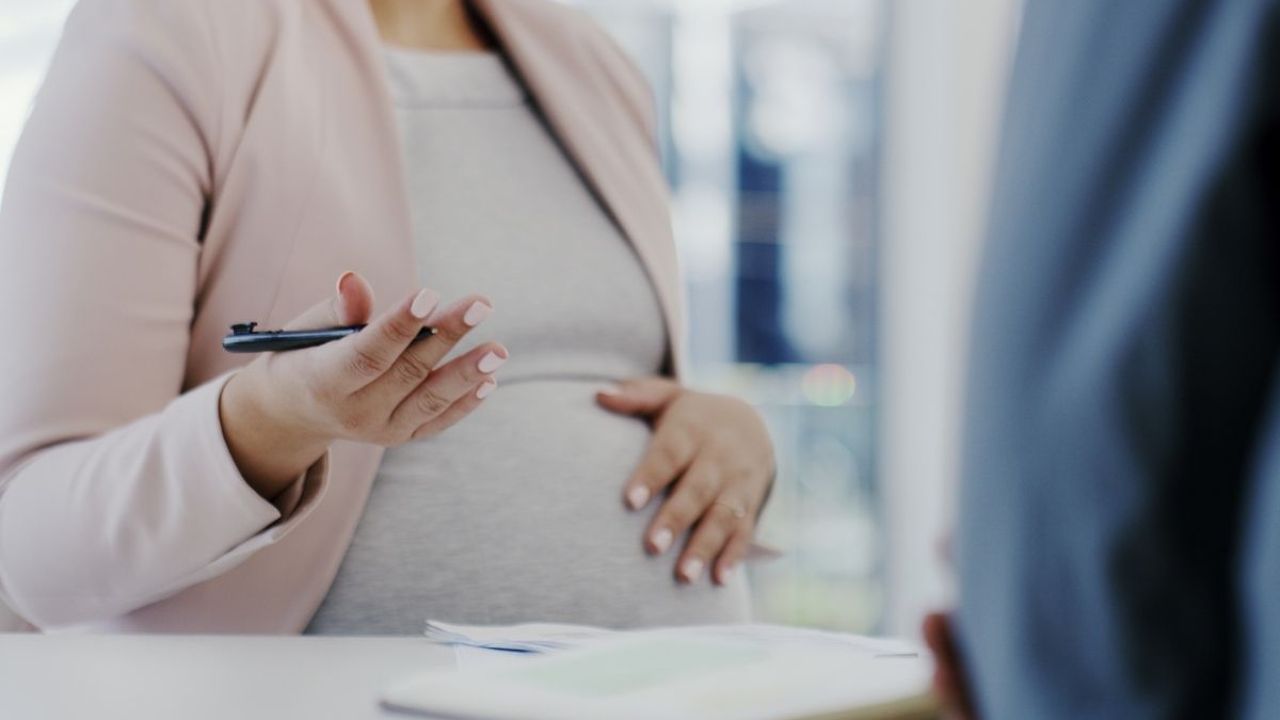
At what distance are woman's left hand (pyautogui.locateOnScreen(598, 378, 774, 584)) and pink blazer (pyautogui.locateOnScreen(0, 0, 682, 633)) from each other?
21cm

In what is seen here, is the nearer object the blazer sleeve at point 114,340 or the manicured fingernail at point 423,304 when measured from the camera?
the manicured fingernail at point 423,304

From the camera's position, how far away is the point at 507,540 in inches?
35.0

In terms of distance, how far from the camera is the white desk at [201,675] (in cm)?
53

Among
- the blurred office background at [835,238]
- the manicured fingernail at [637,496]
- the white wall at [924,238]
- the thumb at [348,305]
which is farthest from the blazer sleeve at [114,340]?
the white wall at [924,238]

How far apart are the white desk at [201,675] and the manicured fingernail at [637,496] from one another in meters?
0.23

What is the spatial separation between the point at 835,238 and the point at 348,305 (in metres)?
2.29

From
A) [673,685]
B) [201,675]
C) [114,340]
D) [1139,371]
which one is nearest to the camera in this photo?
[1139,371]

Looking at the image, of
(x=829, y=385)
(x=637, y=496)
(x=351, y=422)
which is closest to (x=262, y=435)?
(x=351, y=422)

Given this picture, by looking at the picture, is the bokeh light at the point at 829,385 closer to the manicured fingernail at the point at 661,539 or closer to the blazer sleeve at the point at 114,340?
the manicured fingernail at the point at 661,539

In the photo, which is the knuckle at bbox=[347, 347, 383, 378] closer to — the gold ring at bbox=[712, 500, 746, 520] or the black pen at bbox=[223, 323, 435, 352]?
the black pen at bbox=[223, 323, 435, 352]

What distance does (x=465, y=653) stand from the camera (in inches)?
25.3

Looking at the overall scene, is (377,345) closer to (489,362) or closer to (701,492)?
(489,362)

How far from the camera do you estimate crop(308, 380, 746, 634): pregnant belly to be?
86 cm

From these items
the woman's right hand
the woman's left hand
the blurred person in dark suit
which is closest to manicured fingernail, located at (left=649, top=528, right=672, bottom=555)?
the woman's left hand
